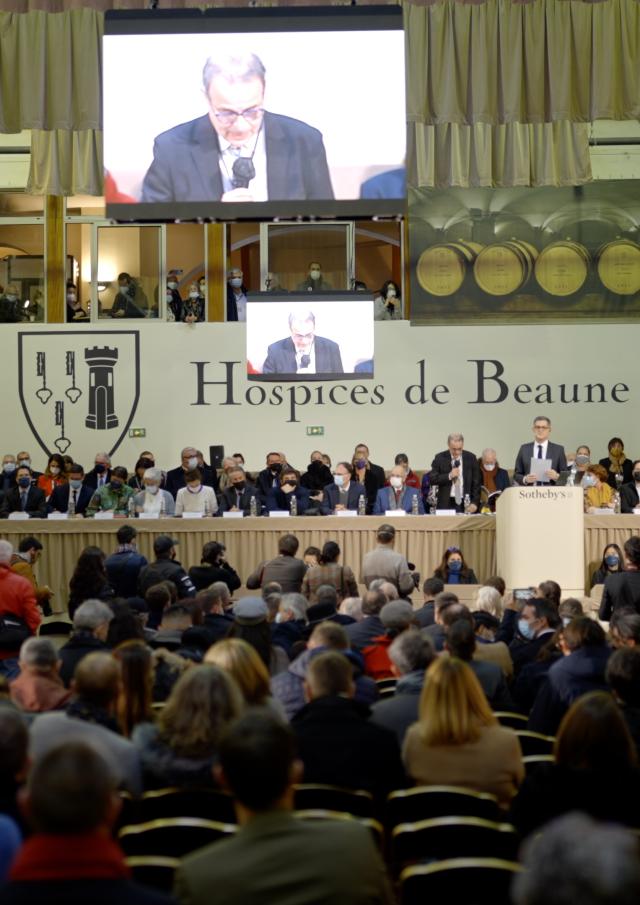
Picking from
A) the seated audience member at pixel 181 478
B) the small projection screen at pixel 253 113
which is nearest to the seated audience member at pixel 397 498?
the seated audience member at pixel 181 478

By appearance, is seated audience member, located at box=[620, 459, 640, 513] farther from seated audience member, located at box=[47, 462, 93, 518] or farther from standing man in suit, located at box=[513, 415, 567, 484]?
seated audience member, located at box=[47, 462, 93, 518]

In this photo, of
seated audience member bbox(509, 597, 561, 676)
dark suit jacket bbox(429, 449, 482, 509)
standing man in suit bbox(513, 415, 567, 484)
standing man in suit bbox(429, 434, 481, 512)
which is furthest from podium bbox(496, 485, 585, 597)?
seated audience member bbox(509, 597, 561, 676)

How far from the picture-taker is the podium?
456 inches

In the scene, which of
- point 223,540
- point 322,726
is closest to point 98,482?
point 223,540

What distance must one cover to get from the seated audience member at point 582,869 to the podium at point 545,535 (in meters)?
9.62

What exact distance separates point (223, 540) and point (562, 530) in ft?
9.97

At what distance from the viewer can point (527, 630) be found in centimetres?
708

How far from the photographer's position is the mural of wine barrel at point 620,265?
688 inches

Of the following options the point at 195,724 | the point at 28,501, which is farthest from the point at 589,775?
the point at 28,501

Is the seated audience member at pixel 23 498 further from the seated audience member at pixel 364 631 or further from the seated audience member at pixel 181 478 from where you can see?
the seated audience member at pixel 364 631

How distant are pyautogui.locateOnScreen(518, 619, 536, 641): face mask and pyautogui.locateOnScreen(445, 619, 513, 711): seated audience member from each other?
3.84 ft

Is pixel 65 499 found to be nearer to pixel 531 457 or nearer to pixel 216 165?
pixel 216 165

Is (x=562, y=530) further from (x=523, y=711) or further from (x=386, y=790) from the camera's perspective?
(x=386, y=790)

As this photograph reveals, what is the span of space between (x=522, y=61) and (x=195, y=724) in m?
11.8
